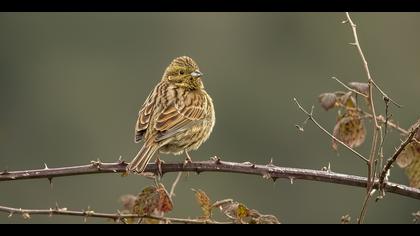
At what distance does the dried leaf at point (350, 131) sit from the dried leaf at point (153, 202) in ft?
4.31

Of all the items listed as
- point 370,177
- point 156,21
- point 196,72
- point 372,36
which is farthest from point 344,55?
point 370,177

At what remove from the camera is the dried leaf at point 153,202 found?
18.0 feet

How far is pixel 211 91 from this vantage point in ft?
114

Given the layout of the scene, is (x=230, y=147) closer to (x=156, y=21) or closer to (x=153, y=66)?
(x=153, y=66)

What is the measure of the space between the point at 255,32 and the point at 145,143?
32709mm

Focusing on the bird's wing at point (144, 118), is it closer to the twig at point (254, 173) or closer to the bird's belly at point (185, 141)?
the bird's belly at point (185, 141)

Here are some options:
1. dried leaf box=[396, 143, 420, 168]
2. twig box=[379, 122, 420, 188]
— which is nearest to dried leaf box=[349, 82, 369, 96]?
dried leaf box=[396, 143, 420, 168]

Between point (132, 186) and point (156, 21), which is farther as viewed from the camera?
point (156, 21)

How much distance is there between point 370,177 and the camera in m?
5.41

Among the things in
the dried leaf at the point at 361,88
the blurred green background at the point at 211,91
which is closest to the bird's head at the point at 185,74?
the dried leaf at the point at 361,88

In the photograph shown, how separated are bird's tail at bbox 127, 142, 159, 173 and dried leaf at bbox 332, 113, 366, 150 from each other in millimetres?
1272

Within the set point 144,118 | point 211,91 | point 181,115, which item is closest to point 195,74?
point 181,115

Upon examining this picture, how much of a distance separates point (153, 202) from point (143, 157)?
159 centimetres

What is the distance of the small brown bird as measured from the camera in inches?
302
